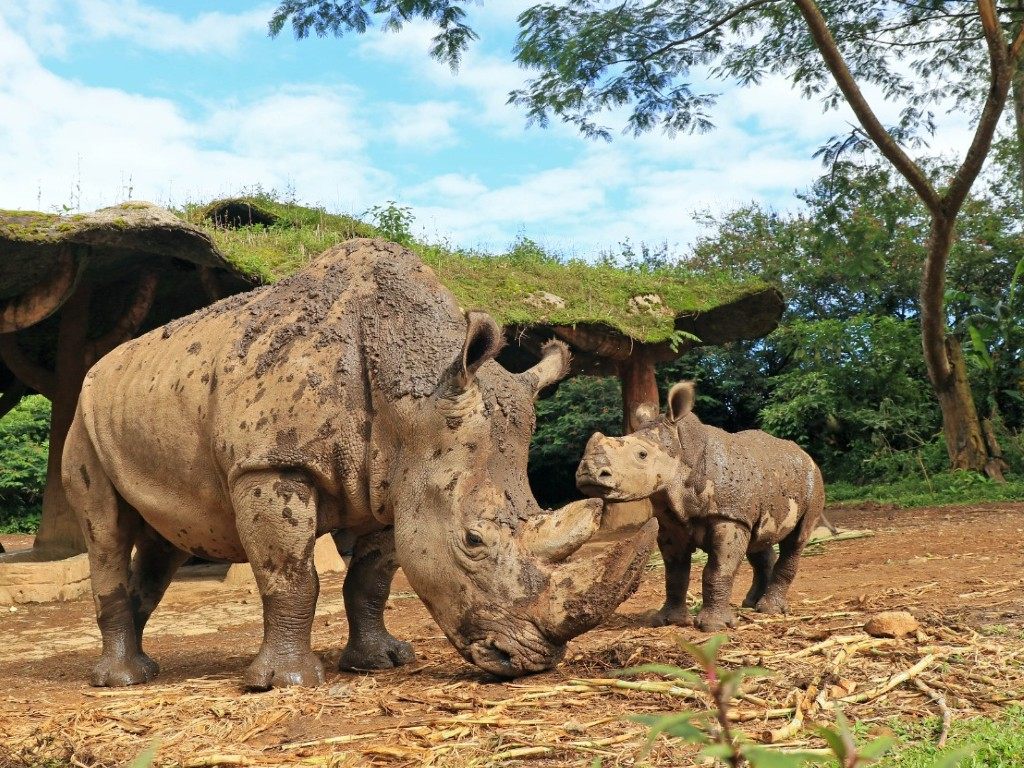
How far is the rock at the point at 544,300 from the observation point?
12367 millimetres

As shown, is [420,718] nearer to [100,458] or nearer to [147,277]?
[100,458]

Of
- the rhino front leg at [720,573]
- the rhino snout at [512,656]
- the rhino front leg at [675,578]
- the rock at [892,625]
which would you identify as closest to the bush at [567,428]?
the rhino front leg at [675,578]

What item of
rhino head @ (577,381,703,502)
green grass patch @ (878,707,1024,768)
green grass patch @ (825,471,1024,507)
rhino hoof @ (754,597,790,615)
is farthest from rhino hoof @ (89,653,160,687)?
green grass patch @ (825,471,1024,507)

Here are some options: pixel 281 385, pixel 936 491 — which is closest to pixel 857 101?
pixel 936 491

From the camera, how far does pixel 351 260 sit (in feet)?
17.9

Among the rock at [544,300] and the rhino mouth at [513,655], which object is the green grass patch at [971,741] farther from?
the rock at [544,300]

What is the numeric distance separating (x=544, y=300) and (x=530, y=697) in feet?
28.8

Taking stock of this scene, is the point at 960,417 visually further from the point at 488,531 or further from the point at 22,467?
the point at 22,467

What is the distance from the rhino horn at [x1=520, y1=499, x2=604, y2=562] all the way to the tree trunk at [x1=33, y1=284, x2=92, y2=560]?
28.2 feet

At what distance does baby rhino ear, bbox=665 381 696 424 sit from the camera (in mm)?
5570

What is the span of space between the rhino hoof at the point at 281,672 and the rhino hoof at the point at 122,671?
42.2 inches

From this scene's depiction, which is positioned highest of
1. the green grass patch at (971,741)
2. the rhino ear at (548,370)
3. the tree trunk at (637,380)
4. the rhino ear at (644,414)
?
the tree trunk at (637,380)

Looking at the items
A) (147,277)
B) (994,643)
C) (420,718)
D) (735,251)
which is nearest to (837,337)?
(735,251)

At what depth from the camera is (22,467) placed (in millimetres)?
21797
